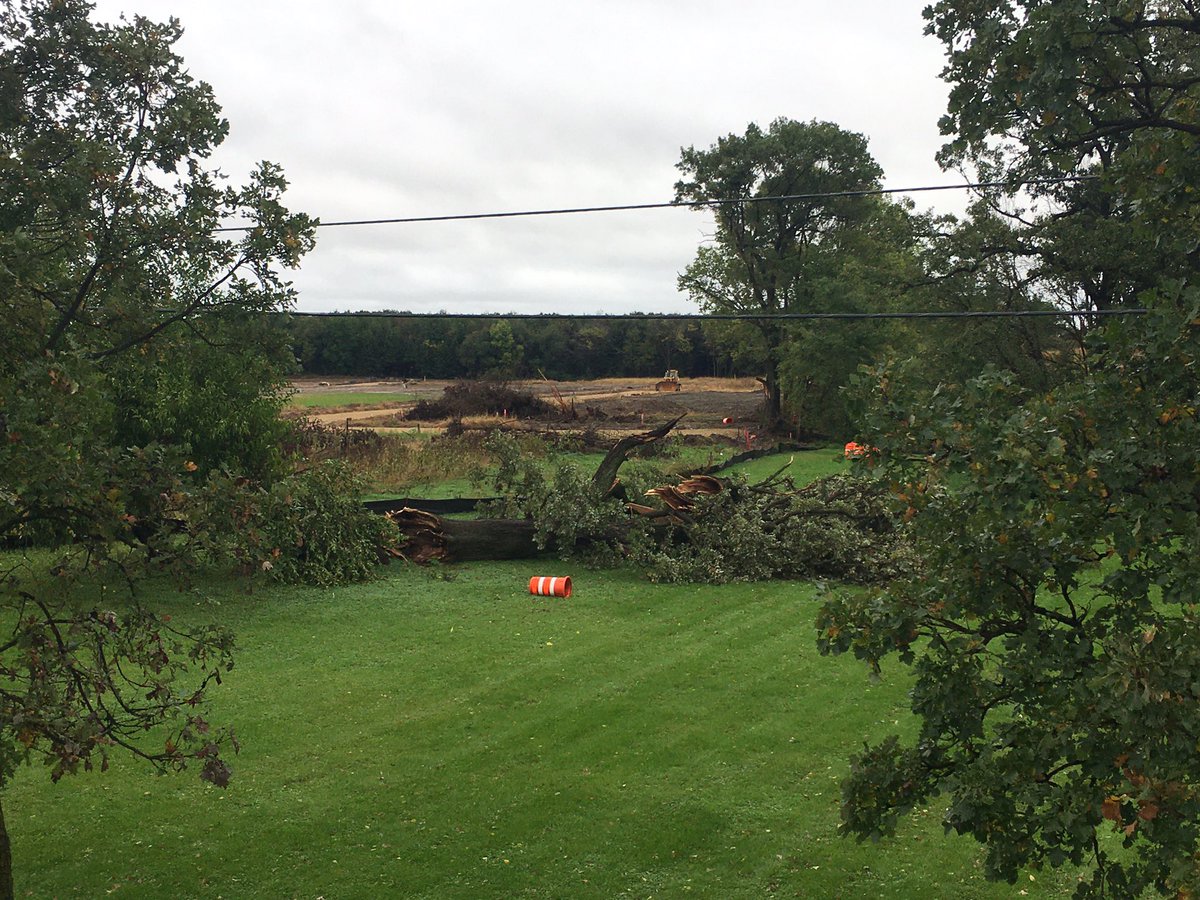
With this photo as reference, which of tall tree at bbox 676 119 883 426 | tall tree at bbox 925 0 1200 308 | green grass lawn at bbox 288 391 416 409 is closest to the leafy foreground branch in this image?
tall tree at bbox 925 0 1200 308

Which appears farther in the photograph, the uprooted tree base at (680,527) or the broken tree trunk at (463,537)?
the broken tree trunk at (463,537)

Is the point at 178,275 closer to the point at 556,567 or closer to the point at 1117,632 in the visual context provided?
the point at 1117,632

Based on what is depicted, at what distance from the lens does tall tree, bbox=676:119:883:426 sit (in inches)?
1732

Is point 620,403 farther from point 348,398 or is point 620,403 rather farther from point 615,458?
point 615,458

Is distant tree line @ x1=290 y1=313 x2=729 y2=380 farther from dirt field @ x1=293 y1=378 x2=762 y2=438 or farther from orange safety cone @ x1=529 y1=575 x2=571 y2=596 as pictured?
orange safety cone @ x1=529 y1=575 x2=571 y2=596

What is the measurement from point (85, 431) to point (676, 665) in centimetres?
767

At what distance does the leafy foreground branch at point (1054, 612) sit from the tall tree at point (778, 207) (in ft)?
128

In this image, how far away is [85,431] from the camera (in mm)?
5051

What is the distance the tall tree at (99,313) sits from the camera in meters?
4.88

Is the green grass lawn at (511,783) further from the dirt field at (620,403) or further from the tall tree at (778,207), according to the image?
the tall tree at (778,207)

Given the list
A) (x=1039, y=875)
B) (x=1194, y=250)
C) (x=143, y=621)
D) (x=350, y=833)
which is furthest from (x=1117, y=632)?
(x=350, y=833)

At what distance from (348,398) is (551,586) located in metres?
47.1

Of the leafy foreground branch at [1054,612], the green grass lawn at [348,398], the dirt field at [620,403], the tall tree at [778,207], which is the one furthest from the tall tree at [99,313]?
the green grass lawn at [348,398]

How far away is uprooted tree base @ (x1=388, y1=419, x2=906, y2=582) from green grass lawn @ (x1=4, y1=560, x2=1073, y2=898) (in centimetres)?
279
